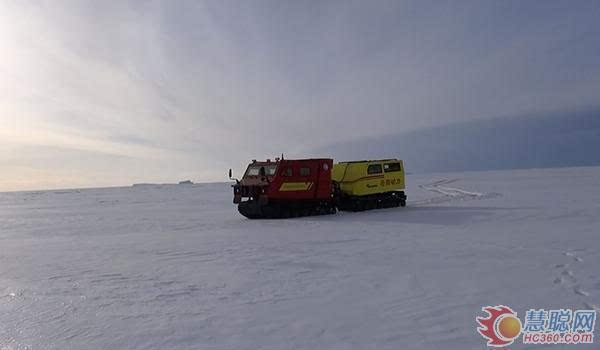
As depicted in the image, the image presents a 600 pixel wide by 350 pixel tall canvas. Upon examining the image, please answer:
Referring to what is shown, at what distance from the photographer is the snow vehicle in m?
14.3

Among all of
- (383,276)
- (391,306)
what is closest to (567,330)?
(391,306)

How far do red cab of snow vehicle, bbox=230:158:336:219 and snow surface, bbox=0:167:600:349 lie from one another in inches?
142

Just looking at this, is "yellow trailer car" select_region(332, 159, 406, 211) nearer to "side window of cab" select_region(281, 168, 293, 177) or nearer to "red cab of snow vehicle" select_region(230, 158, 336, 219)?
"red cab of snow vehicle" select_region(230, 158, 336, 219)

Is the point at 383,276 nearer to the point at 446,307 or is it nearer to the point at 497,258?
the point at 446,307

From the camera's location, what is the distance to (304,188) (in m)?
14.6

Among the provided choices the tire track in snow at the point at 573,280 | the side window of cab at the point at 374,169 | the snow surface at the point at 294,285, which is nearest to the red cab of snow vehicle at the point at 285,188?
the side window of cab at the point at 374,169

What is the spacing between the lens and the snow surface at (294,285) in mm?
3986

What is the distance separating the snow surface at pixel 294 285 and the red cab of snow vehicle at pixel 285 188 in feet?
11.9

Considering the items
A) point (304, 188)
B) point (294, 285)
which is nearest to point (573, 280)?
point (294, 285)

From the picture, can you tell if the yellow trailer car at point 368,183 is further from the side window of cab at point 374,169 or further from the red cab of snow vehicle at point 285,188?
the red cab of snow vehicle at point 285,188

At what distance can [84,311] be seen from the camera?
16.0 feet

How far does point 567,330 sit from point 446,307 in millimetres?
1130

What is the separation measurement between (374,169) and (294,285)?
1149cm

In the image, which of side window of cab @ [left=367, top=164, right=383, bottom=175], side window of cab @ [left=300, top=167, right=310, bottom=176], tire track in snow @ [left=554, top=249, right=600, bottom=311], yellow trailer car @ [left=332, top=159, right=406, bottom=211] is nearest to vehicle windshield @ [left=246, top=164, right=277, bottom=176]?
side window of cab @ [left=300, top=167, right=310, bottom=176]
